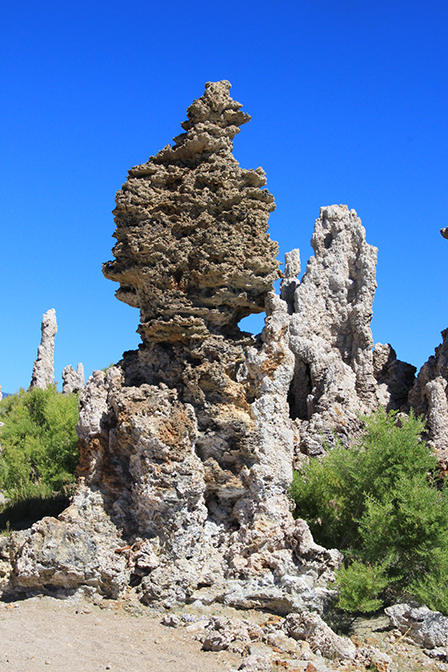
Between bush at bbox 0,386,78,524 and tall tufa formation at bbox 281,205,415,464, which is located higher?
tall tufa formation at bbox 281,205,415,464

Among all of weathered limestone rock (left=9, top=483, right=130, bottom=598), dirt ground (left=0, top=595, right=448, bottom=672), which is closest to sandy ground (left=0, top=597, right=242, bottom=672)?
dirt ground (left=0, top=595, right=448, bottom=672)

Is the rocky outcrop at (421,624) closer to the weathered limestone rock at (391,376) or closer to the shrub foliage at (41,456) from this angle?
the shrub foliage at (41,456)

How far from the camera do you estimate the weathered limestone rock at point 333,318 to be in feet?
52.9

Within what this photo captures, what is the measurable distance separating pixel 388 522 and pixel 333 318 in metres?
10.1

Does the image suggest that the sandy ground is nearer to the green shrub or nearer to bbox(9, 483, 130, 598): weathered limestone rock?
bbox(9, 483, 130, 598): weathered limestone rock

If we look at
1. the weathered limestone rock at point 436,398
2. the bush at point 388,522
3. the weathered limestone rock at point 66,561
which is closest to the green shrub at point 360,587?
the bush at point 388,522

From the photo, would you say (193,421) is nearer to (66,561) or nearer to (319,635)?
(66,561)

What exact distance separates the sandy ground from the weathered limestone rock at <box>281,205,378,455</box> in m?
8.42

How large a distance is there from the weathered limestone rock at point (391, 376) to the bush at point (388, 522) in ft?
25.6

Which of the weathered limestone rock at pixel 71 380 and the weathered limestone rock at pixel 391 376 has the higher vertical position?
the weathered limestone rock at pixel 71 380

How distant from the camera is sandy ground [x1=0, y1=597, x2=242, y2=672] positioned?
6914 mm

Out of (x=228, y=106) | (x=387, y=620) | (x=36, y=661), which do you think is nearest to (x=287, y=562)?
(x=387, y=620)

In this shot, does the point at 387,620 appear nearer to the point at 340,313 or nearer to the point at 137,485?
the point at 137,485

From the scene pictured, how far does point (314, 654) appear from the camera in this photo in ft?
24.4
